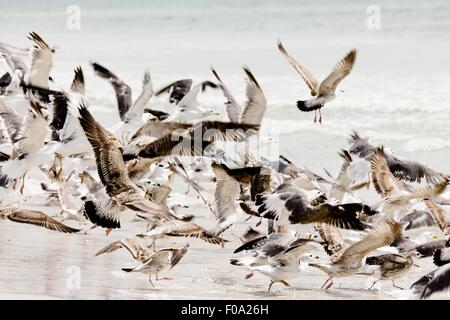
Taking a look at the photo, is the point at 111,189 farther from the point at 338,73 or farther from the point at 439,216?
the point at 338,73

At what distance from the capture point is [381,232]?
18.9 ft

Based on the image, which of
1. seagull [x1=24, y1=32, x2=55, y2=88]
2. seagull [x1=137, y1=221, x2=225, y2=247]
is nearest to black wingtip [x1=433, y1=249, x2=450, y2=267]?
seagull [x1=137, y1=221, x2=225, y2=247]

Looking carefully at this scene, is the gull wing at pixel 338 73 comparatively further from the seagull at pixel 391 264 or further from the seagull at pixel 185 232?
the seagull at pixel 391 264

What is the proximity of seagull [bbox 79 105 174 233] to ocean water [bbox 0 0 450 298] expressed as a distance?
4114mm

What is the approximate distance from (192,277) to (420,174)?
2.47m

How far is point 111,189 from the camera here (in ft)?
20.2

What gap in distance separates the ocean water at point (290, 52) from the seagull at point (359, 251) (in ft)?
13.6

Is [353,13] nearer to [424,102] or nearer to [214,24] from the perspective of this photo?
[214,24]

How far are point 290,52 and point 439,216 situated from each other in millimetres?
9717

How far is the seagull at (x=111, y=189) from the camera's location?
20.1 ft

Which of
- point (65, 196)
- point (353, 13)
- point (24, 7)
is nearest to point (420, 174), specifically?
point (65, 196)

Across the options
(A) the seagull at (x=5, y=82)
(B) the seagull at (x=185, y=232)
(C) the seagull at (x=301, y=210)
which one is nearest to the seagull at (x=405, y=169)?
(C) the seagull at (x=301, y=210)

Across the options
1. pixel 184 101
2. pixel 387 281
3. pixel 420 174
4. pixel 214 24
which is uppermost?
pixel 214 24

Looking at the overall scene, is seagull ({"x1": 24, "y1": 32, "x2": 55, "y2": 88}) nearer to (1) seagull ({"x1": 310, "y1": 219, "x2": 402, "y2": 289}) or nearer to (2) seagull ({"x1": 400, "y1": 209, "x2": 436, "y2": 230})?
(2) seagull ({"x1": 400, "y1": 209, "x2": 436, "y2": 230})
